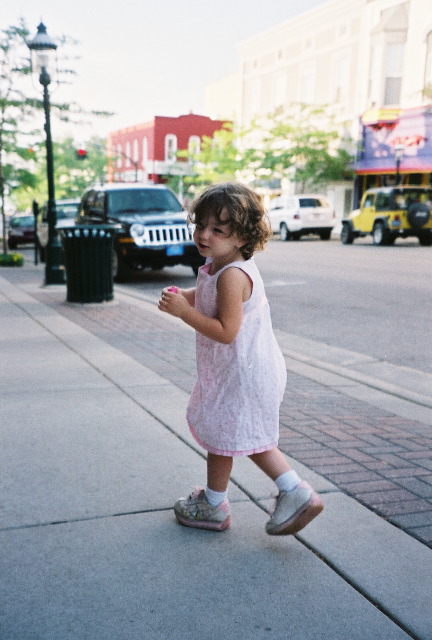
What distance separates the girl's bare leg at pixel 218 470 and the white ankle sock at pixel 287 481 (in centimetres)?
20

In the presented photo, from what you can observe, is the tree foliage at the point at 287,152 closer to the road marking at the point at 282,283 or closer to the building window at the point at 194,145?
the building window at the point at 194,145

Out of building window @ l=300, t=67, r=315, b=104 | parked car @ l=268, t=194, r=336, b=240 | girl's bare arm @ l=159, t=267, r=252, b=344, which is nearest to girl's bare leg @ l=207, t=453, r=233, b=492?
girl's bare arm @ l=159, t=267, r=252, b=344

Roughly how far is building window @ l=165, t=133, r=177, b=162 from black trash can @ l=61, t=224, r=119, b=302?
31.7 meters

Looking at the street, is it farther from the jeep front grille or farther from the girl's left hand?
the girl's left hand

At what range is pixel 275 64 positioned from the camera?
1507 inches

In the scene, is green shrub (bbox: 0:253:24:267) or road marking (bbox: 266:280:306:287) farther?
green shrub (bbox: 0:253:24:267)

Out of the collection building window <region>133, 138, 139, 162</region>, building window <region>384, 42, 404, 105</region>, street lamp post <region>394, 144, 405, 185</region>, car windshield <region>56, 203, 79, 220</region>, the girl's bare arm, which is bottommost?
car windshield <region>56, 203, 79, 220</region>

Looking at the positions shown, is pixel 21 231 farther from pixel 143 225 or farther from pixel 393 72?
pixel 393 72

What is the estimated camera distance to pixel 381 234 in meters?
22.3

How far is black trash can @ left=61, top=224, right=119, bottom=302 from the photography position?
8695 millimetres

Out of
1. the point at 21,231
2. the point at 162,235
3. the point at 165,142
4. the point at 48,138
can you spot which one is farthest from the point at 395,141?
the point at 48,138

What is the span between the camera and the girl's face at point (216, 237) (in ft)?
7.77

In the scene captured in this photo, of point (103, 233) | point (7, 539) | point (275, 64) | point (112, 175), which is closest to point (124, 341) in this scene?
point (103, 233)

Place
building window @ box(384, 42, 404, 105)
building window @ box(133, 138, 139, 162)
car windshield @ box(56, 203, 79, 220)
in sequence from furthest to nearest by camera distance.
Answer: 1. building window @ box(133, 138, 139, 162)
2. building window @ box(384, 42, 404, 105)
3. car windshield @ box(56, 203, 79, 220)
